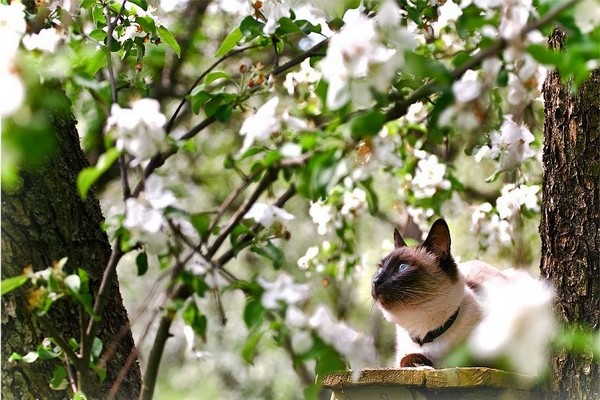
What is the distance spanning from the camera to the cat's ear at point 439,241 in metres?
2.05

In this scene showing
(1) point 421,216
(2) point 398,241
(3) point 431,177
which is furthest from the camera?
(1) point 421,216

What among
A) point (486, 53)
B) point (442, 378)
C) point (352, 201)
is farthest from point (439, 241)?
point (486, 53)

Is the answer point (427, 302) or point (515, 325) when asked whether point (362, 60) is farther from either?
point (427, 302)

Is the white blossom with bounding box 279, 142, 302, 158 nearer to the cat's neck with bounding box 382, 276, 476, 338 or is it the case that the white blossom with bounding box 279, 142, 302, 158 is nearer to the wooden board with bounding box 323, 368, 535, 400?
the wooden board with bounding box 323, 368, 535, 400

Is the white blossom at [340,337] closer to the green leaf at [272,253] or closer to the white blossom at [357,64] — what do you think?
the green leaf at [272,253]

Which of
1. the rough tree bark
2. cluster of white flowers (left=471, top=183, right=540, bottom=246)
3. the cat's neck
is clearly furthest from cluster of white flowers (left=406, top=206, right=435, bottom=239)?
the rough tree bark

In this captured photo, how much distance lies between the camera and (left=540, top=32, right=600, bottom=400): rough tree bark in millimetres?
1777

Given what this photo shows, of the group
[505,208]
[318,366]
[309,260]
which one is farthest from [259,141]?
[309,260]

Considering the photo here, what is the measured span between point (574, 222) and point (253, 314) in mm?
926

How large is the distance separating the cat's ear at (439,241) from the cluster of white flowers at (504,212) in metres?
0.45

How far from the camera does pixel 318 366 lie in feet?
4.01

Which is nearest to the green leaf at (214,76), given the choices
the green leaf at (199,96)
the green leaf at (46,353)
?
the green leaf at (199,96)

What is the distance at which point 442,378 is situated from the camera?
169 cm

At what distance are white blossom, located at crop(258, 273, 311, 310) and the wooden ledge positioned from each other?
1.96 feet
